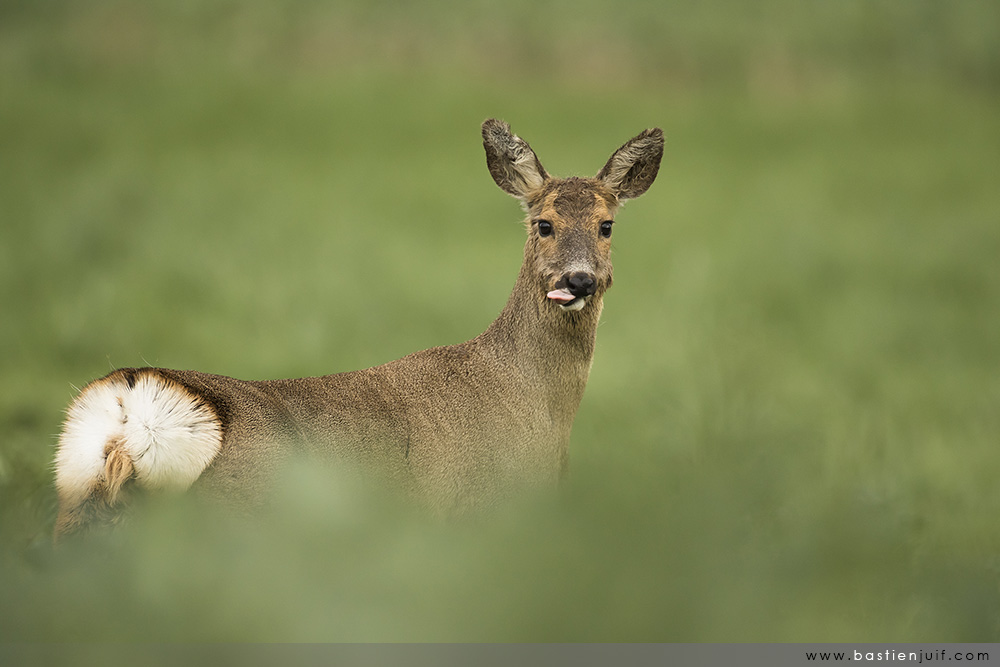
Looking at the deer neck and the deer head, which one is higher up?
the deer head

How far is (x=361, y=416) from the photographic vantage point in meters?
4.81

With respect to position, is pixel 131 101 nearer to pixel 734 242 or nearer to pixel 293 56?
pixel 293 56

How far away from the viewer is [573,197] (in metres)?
5.71

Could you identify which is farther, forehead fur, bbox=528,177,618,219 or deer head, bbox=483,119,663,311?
forehead fur, bbox=528,177,618,219

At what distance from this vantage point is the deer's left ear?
19.5 ft

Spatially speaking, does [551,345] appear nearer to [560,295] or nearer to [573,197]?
[560,295]

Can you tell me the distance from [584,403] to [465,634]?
7.67 meters

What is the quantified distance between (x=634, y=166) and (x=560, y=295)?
1236 mm

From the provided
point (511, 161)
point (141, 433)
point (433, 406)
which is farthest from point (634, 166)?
point (141, 433)

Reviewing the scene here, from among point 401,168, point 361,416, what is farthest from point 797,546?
point 401,168

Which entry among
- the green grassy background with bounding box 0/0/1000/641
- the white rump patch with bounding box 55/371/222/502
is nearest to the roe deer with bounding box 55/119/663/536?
the white rump patch with bounding box 55/371/222/502

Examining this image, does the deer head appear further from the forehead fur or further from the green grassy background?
the green grassy background

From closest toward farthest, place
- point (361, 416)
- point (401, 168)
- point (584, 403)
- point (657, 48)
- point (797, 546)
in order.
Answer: point (797, 546) < point (361, 416) < point (584, 403) < point (401, 168) < point (657, 48)

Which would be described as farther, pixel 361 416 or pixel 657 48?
pixel 657 48
